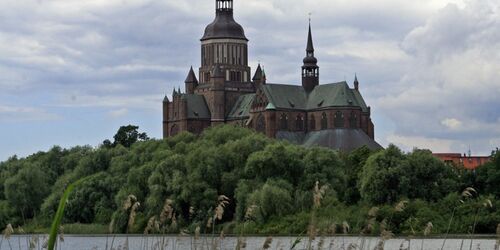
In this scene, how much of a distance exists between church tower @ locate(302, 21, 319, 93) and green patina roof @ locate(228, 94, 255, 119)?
23.8 ft

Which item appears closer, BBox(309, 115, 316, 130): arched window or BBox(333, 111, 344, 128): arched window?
BBox(333, 111, 344, 128): arched window

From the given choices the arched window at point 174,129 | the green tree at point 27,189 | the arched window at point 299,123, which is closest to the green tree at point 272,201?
the green tree at point 27,189

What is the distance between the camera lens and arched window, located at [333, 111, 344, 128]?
411 ft

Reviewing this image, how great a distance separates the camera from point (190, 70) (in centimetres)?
13850

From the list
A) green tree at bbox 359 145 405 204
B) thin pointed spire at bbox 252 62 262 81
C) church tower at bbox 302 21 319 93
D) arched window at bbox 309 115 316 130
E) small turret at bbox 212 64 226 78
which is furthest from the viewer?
thin pointed spire at bbox 252 62 262 81

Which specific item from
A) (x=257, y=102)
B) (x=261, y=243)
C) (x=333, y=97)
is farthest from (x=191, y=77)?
(x=261, y=243)

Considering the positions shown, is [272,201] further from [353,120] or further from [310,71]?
[310,71]

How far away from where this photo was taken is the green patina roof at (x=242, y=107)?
129 m

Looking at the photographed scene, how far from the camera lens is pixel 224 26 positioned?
442 ft

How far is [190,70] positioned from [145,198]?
7667 cm

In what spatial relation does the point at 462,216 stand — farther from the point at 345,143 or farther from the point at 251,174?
the point at 345,143

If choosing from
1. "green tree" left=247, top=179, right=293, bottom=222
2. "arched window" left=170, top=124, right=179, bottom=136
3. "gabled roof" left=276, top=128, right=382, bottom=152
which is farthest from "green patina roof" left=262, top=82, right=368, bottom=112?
"green tree" left=247, top=179, right=293, bottom=222

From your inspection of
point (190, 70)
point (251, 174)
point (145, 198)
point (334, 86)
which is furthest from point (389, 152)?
point (190, 70)

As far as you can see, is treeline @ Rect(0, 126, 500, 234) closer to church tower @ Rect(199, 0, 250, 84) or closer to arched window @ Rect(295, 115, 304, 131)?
arched window @ Rect(295, 115, 304, 131)
